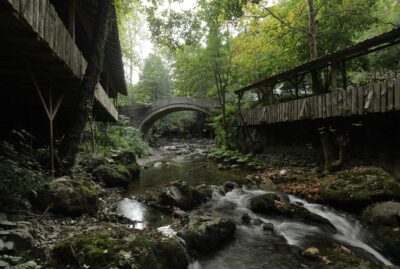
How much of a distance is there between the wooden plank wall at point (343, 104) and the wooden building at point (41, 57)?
23.9 ft

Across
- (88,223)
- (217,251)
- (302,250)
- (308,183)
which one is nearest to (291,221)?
(302,250)

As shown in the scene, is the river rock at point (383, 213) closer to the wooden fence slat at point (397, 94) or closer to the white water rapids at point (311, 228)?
the white water rapids at point (311, 228)

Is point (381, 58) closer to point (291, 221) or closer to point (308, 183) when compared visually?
point (308, 183)

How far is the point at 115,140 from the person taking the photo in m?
15.9

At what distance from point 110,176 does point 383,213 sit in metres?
7.65

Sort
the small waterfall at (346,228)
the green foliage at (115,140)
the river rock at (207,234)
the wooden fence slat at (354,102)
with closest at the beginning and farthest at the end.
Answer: the river rock at (207,234) → the small waterfall at (346,228) → the wooden fence slat at (354,102) → the green foliage at (115,140)

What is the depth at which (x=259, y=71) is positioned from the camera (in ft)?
50.3

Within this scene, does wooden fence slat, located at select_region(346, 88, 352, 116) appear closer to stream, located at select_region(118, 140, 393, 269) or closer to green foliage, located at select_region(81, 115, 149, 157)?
stream, located at select_region(118, 140, 393, 269)

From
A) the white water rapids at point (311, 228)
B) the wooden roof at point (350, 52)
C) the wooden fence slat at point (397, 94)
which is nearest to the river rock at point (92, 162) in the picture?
the white water rapids at point (311, 228)

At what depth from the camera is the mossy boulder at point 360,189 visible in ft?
18.9

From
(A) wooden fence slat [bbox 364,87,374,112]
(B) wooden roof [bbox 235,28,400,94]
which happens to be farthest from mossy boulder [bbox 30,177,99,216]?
(B) wooden roof [bbox 235,28,400,94]

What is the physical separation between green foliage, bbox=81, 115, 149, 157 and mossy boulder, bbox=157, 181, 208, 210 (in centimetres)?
616

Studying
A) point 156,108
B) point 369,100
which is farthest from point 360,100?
point 156,108

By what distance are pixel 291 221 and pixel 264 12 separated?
9.19 m
